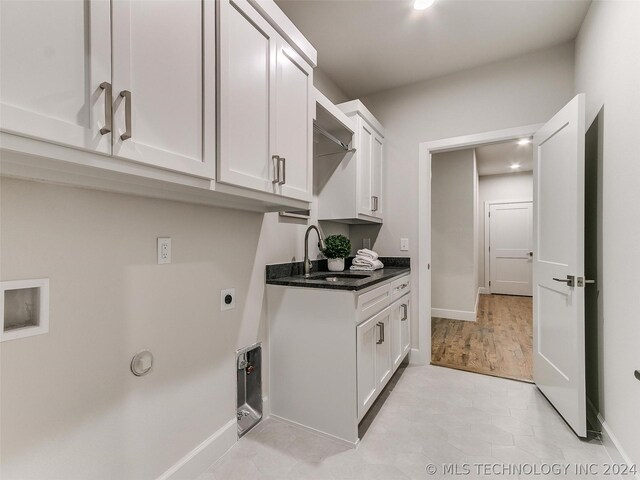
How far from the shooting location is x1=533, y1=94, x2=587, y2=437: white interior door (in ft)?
5.68

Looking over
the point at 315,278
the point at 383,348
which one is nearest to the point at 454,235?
the point at 383,348

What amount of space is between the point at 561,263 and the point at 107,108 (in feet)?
8.06

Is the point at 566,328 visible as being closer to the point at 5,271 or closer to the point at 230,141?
the point at 230,141

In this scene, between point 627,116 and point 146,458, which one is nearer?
point 146,458

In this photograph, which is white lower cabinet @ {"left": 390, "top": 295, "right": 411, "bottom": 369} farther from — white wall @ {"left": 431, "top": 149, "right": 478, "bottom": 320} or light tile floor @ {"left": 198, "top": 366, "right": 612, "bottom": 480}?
white wall @ {"left": 431, "top": 149, "right": 478, "bottom": 320}

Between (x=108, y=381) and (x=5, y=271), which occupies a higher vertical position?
(x=5, y=271)

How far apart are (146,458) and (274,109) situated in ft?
5.40

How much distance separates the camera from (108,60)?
0.79 meters

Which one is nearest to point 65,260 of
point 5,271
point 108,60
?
point 5,271

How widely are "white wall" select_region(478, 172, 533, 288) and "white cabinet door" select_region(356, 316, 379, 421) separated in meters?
5.51

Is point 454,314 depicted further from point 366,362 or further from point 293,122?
point 293,122

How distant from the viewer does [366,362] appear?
178 cm

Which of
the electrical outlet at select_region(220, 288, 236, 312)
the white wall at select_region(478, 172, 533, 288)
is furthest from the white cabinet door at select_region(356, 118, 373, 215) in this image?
the white wall at select_region(478, 172, 533, 288)

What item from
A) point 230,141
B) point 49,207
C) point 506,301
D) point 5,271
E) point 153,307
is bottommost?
point 506,301
